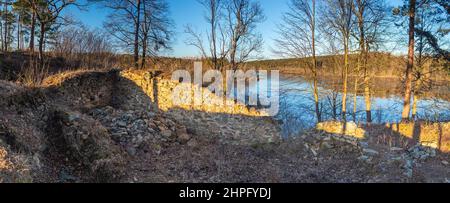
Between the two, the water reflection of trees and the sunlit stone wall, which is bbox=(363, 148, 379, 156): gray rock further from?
the sunlit stone wall

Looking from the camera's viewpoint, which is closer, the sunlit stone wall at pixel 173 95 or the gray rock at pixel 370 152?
the gray rock at pixel 370 152

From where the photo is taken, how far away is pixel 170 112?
12219 millimetres

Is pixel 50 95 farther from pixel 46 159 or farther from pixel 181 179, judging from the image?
pixel 181 179

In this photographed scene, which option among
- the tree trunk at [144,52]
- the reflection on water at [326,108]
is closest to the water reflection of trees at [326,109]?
the reflection on water at [326,108]

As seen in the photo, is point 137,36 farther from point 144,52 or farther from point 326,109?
point 326,109

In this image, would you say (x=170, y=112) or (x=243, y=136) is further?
(x=170, y=112)

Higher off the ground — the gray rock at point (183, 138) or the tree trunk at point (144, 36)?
the tree trunk at point (144, 36)

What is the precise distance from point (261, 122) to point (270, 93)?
5.24 metres

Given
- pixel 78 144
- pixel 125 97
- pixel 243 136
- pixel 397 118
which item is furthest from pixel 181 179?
pixel 397 118

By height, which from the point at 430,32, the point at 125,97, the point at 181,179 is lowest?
the point at 181,179

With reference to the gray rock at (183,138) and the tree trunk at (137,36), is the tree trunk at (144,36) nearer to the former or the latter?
the tree trunk at (137,36)

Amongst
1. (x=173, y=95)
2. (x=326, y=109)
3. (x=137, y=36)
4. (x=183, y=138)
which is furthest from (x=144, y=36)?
(x=326, y=109)

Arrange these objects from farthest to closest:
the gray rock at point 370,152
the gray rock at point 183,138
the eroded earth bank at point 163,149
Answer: the gray rock at point 183,138 < the gray rock at point 370,152 < the eroded earth bank at point 163,149

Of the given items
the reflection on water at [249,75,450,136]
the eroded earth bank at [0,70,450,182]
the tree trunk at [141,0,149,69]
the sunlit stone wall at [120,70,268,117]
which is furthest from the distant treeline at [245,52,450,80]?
the tree trunk at [141,0,149,69]
